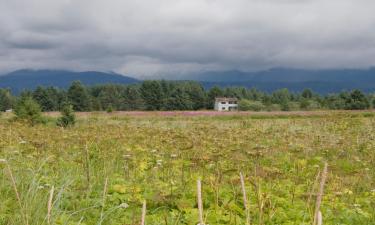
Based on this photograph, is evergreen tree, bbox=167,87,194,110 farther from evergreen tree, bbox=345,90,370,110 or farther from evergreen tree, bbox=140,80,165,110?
evergreen tree, bbox=345,90,370,110

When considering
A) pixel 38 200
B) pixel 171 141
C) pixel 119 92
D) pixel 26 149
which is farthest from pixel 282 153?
pixel 119 92

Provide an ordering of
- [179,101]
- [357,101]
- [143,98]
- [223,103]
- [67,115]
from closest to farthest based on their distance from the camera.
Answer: [67,115]
[357,101]
[179,101]
[143,98]
[223,103]

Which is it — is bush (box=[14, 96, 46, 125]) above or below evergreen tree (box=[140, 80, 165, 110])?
above

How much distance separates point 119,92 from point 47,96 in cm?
2617


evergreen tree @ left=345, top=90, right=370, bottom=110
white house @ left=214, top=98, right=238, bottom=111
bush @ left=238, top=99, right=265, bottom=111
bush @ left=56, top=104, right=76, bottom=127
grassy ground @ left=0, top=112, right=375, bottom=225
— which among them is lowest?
white house @ left=214, top=98, right=238, bottom=111

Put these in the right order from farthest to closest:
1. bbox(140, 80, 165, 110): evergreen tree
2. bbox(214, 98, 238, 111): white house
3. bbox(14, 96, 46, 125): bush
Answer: bbox(214, 98, 238, 111): white house
bbox(140, 80, 165, 110): evergreen tree
bbox(14, 96, 46, 125): bush

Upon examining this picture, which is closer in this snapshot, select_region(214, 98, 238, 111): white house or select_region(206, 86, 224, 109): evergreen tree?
select_region(214, 98, 238, 111): white house

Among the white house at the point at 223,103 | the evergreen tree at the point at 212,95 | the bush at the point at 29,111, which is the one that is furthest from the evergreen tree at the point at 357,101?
the bush at the point at 29,111

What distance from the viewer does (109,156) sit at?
7.82 m

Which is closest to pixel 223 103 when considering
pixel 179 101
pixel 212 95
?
pixel 212 95

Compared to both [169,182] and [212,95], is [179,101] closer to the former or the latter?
[212,95]

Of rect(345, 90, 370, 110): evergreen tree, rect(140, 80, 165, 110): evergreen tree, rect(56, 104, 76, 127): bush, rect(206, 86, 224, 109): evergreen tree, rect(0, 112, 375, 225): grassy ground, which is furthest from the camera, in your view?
rect(206, 86, 224, 109): evergreen tree

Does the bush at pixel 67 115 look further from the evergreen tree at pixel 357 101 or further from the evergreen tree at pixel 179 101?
the evergreen tree at pixel 179 101

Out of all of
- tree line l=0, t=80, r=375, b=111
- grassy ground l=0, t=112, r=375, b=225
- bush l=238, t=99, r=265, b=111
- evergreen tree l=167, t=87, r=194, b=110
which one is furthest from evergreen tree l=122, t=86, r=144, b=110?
grassy ground l=0, t=112, r=375, b=225
